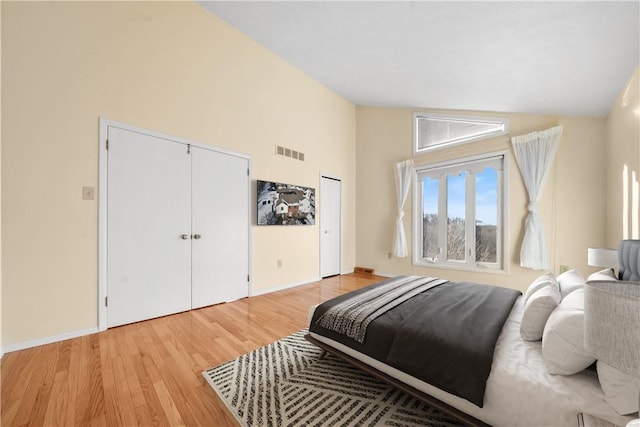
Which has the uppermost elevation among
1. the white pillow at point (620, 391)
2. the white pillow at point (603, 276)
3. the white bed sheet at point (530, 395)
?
the white pillow at point (603, 276)

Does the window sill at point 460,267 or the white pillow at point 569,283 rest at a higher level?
the white pillow at point 569,283

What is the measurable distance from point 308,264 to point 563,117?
4304mm

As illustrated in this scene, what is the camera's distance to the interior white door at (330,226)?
491cm

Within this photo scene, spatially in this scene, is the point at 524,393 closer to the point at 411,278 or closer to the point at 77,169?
the point at 411,278

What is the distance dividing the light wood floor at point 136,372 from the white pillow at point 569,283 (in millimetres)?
2127

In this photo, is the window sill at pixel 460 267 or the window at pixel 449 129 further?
the window at pixel 449 129

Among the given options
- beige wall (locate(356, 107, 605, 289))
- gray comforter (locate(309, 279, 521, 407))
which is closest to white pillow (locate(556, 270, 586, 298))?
gray comforter (locate(309, 279, 521, 407))

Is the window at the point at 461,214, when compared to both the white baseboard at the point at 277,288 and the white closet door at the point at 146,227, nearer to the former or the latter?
the white baseboard at the point at 277,288

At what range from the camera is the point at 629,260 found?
200 cm

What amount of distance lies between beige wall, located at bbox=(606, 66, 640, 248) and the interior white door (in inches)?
150

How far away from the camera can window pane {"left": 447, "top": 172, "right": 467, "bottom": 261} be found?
14.1ft

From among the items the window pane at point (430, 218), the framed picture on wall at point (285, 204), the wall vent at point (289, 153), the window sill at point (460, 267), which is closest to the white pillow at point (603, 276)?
the window sill at point (460, 267)

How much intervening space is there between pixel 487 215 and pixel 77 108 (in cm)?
529

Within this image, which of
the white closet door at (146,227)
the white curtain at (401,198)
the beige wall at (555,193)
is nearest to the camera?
the white closet door at (146,227)
